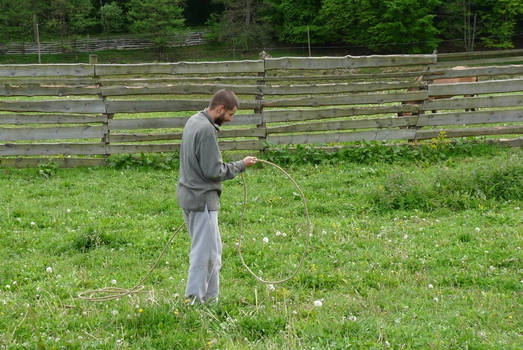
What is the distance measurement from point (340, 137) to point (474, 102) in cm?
307

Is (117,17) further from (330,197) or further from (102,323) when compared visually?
(102,323)

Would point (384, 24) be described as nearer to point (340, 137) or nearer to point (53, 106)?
point (340, 137)

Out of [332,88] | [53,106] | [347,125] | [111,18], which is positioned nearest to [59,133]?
[53,106]

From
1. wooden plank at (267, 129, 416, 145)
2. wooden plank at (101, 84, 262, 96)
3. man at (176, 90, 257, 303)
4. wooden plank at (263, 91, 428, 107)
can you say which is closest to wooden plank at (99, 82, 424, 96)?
wooden plank at (101, 84, 262, 96)

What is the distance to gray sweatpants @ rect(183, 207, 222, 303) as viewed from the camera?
504 centimetres

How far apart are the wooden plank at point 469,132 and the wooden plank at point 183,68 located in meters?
3.75

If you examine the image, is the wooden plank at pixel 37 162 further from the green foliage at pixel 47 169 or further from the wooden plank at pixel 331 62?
the wooden plank at pixel 331 62

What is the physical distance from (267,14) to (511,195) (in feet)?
149

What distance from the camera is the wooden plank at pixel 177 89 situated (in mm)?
10664

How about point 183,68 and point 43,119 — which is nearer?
point 43,119

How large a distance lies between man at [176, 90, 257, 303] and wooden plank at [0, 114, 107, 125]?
20.6 feet

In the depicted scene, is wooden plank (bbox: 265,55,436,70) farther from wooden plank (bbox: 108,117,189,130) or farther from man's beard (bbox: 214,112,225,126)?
man's beard (bbox: 214,112,225,126)

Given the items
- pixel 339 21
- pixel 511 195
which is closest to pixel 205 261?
pixel 511 195

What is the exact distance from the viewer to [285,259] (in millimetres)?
6414
